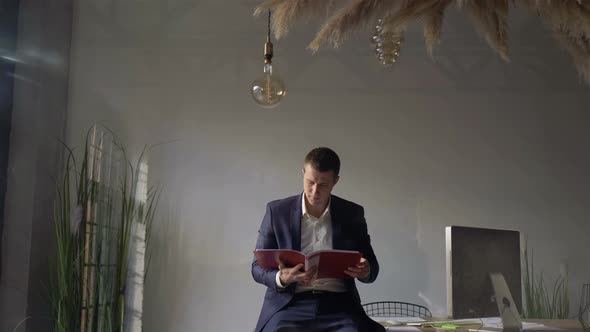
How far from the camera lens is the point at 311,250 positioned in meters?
2.74

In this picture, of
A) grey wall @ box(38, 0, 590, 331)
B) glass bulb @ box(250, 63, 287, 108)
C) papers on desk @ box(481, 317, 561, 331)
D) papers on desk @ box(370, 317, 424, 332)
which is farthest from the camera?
grey wall @ box(38, 0, 590, 331)

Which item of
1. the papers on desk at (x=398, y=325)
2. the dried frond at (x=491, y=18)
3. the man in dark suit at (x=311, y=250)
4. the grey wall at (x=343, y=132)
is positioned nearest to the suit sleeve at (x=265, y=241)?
the man in dark suit at (x=311, y=250)

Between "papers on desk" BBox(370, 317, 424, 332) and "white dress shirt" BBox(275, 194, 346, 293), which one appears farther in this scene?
"white dress shirt" BBox(275, 194, 346, 293)

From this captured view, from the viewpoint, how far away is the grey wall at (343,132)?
4883 mm

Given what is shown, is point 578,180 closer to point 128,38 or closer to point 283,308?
point 283,308

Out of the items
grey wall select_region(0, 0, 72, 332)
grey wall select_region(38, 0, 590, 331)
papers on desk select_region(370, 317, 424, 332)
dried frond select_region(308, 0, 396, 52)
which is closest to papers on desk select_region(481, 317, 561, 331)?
papers on desk select_region(370, 317, 424, 332)

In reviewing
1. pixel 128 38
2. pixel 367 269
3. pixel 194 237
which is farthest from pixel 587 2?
pixel 128 38

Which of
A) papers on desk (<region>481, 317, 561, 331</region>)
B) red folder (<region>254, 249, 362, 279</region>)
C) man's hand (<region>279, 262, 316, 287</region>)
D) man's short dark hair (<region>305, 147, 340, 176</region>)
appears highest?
man's short dark hair (<region>305, 147, 340, 176</region>)

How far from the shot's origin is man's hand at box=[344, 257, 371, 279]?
2.48 metres

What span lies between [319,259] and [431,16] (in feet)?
3.49

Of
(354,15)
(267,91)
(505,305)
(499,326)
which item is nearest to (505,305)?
(505,305)

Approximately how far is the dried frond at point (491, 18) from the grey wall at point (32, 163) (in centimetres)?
343

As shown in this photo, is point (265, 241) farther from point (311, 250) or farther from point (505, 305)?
point (505, 305)

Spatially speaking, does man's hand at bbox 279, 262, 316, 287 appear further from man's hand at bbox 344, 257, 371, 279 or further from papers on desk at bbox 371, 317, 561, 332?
papers on desk at bbox 371, 317, 561, 332
